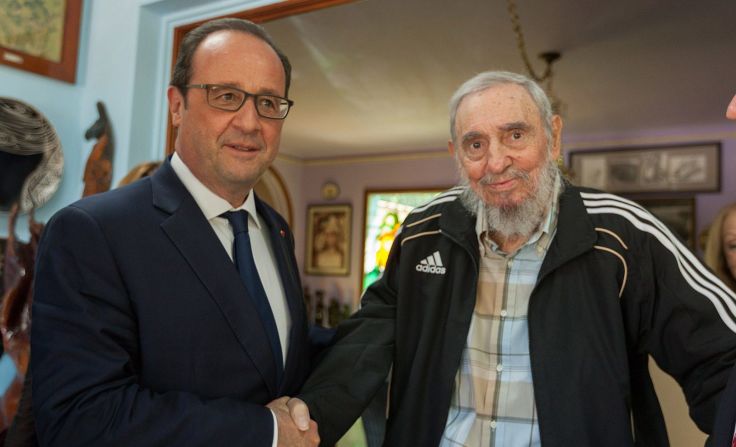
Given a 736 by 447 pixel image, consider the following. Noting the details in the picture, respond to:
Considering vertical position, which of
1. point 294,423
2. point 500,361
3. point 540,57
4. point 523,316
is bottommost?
point 294,423

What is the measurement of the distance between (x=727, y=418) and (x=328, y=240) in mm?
8041

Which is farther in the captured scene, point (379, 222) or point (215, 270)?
point (379, 222)

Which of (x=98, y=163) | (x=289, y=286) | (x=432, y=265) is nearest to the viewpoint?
(x=289, y=286)

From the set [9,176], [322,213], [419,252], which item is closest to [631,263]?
[419,252]

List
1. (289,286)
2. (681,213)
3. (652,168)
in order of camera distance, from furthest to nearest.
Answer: (652,168) < (681,213) < (289,286)

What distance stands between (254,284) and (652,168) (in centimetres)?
647

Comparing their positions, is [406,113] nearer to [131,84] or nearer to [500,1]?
[500,1]

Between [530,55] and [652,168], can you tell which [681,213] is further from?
[530,55]

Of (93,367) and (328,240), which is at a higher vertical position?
(328,240)

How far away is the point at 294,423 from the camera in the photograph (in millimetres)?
1289

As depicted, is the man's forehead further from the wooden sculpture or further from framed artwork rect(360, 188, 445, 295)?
framed artwork rect(360, 188, 445, 295)

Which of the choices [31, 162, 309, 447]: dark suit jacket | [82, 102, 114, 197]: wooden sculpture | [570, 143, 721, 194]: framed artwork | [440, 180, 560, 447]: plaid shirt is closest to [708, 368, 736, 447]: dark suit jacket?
[440, 180, 560, 447]: plaid shirt

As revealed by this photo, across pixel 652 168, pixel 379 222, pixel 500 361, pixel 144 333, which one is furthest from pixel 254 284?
pixel 379 222

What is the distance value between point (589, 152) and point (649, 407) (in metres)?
6.10
